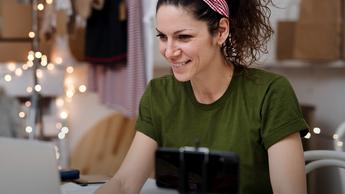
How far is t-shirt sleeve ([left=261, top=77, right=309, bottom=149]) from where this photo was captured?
1.22 meters

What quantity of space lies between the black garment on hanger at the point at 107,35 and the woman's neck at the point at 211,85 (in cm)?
166

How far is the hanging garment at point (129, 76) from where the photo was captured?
2740 mm

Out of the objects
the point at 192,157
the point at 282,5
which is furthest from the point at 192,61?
the point at 282,5

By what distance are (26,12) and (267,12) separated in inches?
82.9

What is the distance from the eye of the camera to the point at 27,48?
333cm

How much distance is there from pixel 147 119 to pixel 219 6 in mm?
324

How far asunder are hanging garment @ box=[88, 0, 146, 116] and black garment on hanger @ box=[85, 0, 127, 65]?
3.5 inches

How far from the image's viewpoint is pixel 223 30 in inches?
51.4

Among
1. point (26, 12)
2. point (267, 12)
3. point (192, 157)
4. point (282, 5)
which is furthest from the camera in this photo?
point (26, 12)

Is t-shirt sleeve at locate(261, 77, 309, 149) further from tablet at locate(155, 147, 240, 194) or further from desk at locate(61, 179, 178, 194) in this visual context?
tablet at locate(155, 147, 240, 194)

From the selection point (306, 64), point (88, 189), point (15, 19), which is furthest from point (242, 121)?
point (15, 19)

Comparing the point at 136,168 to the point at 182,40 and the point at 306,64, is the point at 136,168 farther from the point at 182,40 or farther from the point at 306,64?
the point at 306,64

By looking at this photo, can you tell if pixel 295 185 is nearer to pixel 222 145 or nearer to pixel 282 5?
pixel 222 145

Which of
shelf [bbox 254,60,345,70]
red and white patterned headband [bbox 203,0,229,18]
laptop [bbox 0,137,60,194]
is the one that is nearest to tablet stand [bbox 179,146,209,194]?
laptop [bbox 0,137,60,194]
